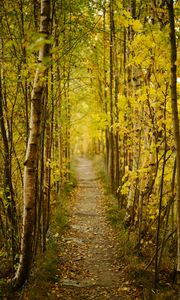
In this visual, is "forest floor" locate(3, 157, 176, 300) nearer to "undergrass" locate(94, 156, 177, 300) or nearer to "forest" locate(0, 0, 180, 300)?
"undergrass" locate(94, 156, 177, 300)

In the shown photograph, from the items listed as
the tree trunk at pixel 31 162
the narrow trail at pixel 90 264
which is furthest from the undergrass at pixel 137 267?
the tree trunk at pixel 31 162

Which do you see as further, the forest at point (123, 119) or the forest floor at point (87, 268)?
the forest floor at point (87, 268)

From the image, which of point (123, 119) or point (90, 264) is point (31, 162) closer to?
point (123, 119)

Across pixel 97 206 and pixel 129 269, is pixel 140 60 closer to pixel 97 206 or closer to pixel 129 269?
pixel 129 269

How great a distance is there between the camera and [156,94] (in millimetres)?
4965

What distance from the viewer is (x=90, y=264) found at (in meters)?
6.93

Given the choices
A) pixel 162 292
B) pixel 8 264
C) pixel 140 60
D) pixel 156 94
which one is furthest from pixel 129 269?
pixel 140 60

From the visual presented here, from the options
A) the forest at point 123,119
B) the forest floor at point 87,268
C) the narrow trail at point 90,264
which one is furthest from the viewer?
the narrow trail at point 90,264

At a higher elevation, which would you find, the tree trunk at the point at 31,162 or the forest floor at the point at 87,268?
the tree trunk at the point at 31,162

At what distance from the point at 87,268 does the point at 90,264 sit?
236 mm

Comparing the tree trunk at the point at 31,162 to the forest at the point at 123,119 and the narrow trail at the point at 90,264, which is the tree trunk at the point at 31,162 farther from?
the narrow trail at the point at 90,264

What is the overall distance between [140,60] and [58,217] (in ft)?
21.6

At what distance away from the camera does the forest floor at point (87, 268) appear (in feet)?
17.9

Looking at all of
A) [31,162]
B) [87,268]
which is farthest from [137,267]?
[31,162]
